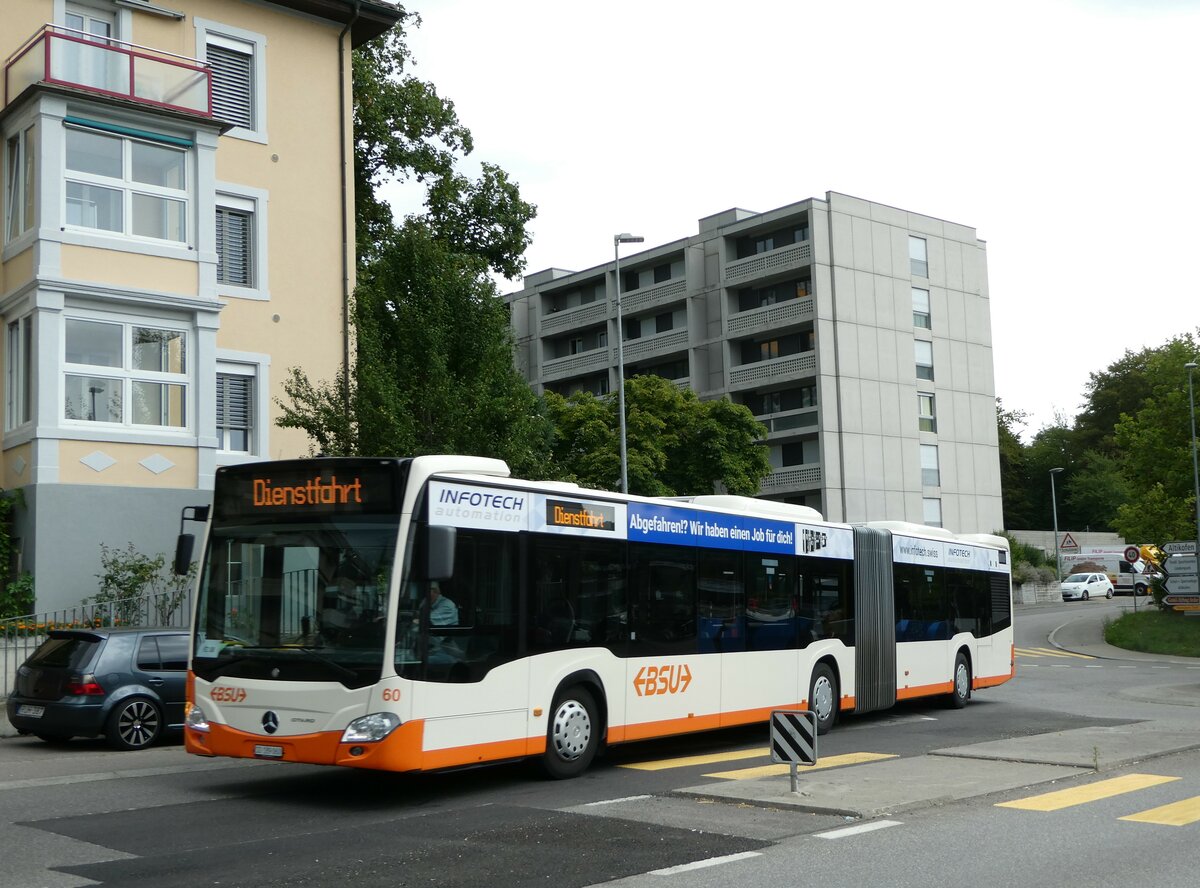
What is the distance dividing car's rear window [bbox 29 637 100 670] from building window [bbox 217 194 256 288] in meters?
11.5

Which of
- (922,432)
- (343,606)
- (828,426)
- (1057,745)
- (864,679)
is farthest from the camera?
(922,432)

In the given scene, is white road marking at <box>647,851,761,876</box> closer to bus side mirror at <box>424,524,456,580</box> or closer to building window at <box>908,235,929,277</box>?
bus side mirror at <box>424,524,456,580</box>

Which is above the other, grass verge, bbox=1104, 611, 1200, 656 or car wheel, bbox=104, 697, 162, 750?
car wheel, bbox=104, 697, 162, 750

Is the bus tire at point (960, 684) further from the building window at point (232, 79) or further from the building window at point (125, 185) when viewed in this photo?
the building window at point (232, 79)

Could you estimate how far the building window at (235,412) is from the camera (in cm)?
2545

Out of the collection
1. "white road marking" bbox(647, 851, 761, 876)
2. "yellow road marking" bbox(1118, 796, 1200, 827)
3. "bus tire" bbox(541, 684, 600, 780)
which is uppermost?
"bus tire" bbox(541, 684, 600, 780)

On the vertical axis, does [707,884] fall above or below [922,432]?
below

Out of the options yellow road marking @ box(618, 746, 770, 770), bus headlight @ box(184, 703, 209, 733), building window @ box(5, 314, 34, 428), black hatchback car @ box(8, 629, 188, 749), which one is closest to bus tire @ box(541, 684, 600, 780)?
yellow road marking @ box(618, 746, 770, 770)

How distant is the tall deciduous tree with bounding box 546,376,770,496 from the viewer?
5384 cm

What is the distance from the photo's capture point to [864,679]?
60.3 ft

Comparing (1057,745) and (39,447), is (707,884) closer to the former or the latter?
(1057,745)

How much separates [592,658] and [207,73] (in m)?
16.4

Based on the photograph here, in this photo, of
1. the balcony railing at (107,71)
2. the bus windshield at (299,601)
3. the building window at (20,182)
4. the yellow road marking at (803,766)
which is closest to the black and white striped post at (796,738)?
the yellow road marking at (803,766)

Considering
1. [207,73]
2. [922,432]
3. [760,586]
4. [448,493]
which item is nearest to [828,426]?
[922,432]
